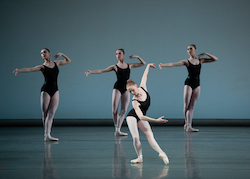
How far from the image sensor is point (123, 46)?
7664 mm

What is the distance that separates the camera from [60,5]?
7.70m

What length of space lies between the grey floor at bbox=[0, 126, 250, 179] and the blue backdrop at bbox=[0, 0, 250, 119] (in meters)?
2.69

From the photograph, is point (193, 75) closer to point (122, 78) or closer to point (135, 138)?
point (122, 78)

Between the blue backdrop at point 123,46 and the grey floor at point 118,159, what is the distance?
2.69 m

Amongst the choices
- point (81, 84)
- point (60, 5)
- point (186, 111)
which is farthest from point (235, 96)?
point (60, 5)

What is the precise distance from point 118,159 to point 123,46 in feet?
14.6

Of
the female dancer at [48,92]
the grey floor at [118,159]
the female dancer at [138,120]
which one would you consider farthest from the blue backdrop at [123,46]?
the female dancer at [138,120]

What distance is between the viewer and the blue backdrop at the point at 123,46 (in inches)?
302

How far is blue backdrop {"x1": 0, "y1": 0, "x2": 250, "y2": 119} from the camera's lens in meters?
7.66

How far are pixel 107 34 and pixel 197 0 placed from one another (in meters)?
2.11

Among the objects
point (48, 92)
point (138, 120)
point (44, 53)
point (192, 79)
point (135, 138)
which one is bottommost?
point (135, 138)

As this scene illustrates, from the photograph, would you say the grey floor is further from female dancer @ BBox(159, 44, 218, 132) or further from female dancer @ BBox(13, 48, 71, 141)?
female dancer @ BBox(159, 44, 218, 132)

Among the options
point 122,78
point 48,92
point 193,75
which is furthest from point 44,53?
point 193,75

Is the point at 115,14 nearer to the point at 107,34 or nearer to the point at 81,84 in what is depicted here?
the point at 107,34
